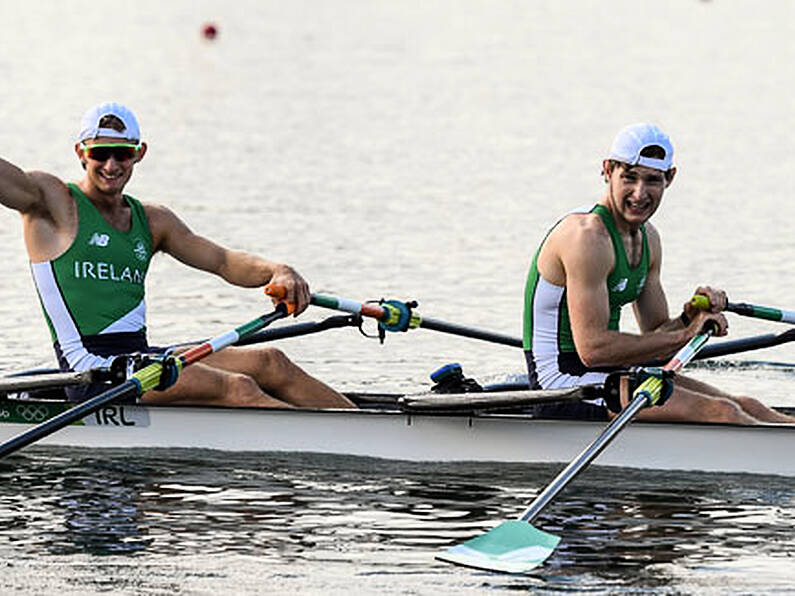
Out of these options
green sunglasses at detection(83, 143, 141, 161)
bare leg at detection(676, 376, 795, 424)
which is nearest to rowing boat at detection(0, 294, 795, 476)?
bare leg at detection(676, 376, 795, 424)

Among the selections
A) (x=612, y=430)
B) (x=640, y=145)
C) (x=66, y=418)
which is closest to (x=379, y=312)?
(x=640, y=145)

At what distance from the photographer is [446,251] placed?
2128 cm

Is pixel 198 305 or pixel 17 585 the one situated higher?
pixel 198 305

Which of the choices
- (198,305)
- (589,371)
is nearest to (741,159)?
(198,305)

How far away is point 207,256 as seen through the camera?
474 inches

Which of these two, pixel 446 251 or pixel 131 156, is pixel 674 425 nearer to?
pixel 131 156

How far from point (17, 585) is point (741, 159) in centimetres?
2247

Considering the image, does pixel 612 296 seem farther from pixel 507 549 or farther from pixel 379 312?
pixel 507 549

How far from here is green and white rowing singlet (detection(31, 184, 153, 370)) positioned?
11.5 m

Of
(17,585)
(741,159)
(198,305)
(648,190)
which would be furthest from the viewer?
(741,159)

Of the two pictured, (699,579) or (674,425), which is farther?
(674,425)

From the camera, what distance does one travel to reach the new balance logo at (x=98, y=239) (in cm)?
1151

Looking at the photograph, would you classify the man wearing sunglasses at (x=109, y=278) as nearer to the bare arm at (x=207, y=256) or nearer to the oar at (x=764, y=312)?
the bare arm at (x=207, y=256)

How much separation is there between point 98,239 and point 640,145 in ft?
10.6
